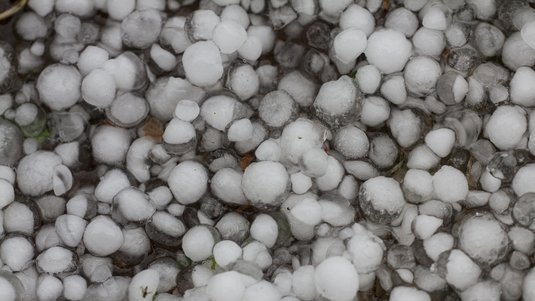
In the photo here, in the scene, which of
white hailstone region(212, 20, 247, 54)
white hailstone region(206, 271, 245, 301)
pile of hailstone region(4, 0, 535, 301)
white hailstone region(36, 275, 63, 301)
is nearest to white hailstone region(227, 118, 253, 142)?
pile of hailstone region(4, 0, 535, 301)

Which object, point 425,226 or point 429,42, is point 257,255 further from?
point 429,42

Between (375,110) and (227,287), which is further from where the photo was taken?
(375,110)

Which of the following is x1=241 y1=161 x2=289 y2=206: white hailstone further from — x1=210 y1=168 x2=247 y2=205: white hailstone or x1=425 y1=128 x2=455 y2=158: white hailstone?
x1=425 y1=128 x2=455 y2=158: white hailstone

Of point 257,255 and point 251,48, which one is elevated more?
point 251,48

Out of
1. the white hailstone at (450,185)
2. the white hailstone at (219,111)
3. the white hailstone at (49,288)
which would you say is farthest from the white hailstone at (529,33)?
the white hailstone at (49,288)

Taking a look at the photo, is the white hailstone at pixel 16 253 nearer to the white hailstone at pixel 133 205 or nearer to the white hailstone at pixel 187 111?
the white hailstone at pixel 133 205

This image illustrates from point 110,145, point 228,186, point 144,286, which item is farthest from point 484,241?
point 110,145
